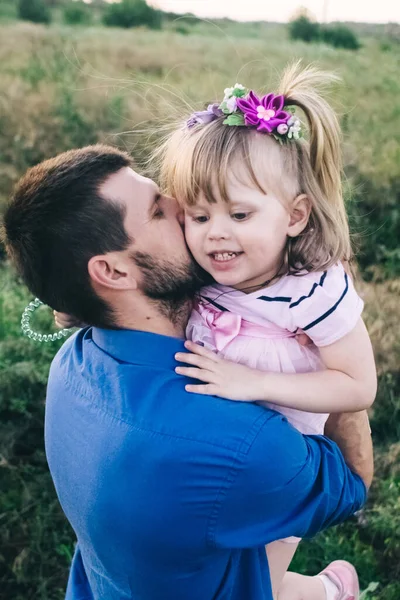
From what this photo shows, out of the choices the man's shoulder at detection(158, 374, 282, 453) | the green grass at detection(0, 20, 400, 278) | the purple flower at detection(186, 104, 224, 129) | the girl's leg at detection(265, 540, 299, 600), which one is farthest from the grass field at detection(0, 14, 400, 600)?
the girl's leg at detection(265, 540, 299, 600)


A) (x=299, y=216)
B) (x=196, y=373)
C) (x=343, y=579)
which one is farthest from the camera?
(x=343, y=579)

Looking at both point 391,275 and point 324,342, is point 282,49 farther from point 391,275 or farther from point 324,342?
point 324,342

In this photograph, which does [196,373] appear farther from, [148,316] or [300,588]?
[300,588]

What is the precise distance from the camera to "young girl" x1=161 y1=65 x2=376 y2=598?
2102mm

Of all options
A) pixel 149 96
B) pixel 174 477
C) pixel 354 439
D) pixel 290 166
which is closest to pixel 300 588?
pixel 354 439

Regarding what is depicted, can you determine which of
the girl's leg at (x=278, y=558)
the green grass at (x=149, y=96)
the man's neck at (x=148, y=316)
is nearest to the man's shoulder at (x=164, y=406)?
the man's neck at (x=148, y=316)

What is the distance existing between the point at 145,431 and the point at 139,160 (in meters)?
1.69

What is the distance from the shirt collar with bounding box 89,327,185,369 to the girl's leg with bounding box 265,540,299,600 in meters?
0.70

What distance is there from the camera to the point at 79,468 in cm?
205

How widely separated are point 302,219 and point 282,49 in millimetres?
10788

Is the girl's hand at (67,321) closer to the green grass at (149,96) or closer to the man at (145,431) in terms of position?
the man at (145,431)

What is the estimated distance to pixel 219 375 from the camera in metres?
2.01

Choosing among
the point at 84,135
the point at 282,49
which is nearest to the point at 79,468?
the point at 84,135

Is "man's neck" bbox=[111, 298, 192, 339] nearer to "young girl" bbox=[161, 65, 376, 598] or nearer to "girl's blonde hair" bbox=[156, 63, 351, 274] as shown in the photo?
"young girl" bbox=[161, 65, 376, 598]
